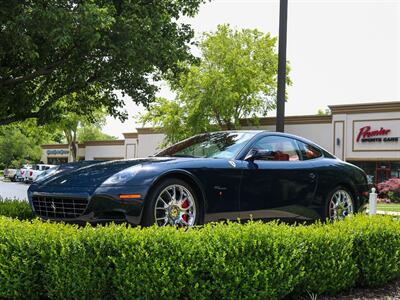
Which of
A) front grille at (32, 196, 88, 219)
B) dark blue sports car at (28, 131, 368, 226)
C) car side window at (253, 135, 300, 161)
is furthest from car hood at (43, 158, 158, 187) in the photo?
car side window at (253, 135, 300, 161)

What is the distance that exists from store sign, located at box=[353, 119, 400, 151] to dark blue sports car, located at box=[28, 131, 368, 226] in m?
24.1

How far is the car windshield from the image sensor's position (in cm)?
624

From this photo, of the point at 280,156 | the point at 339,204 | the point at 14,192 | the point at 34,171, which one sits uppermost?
the point at 280,156

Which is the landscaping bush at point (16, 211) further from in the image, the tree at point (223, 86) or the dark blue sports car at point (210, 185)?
the tree at point (223, 86)

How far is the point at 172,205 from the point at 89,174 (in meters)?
0.99

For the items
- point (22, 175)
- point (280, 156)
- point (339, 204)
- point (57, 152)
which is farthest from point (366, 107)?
point (57, 152)

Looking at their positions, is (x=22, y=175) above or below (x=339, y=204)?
below

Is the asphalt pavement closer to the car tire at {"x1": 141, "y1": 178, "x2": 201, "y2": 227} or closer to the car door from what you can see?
the car door

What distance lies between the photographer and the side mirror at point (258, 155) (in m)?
6.05

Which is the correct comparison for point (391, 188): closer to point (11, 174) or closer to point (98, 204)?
point (98, 204)

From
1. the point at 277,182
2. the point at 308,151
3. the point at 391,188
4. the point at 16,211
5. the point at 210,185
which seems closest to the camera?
the point at 210,185

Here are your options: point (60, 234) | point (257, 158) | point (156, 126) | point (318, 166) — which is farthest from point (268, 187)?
point (156, 126)

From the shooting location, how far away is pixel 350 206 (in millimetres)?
7438

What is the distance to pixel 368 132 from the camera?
30.8 metres
